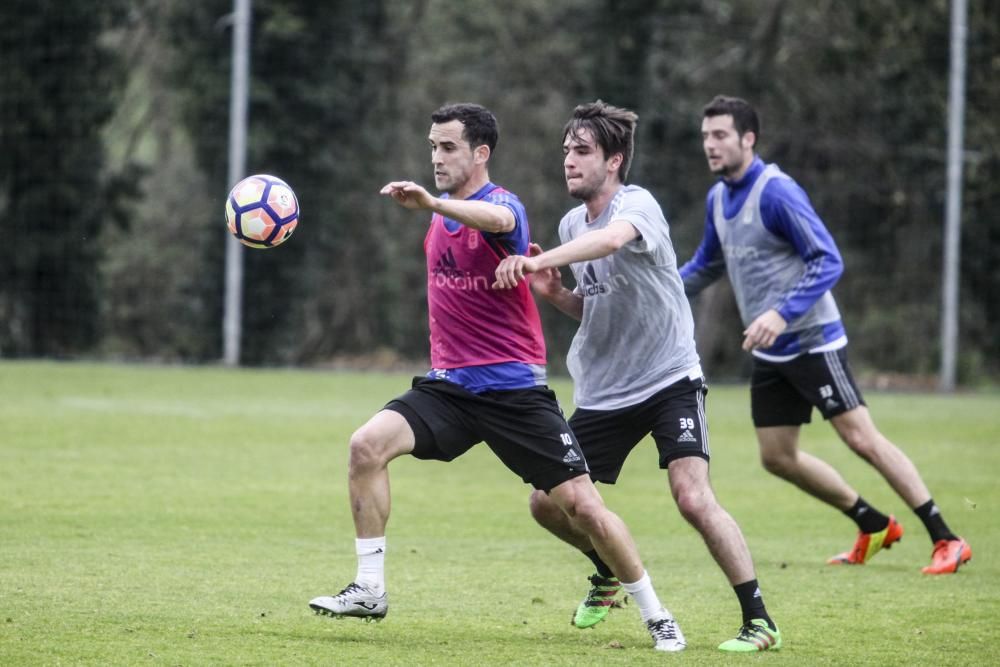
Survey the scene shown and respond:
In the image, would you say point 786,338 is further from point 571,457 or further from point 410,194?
point 410,194

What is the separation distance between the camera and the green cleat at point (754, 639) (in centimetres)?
615

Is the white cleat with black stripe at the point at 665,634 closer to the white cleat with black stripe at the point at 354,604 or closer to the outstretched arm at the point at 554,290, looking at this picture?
the white cleat with black stripe at the point at 354,604

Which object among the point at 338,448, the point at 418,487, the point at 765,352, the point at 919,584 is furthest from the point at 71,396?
the point at 919,584

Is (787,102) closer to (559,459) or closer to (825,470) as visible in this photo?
(825,470)

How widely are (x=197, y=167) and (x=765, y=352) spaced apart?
628 inches

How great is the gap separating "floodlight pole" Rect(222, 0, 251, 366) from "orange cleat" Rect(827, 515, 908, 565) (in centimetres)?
1389

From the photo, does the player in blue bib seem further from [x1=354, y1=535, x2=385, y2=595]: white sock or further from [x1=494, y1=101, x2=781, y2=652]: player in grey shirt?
[x1=354, y1=535, x2=385, y2=595]: white sock

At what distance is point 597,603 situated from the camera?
6855 millimetres

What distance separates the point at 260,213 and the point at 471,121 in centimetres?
115

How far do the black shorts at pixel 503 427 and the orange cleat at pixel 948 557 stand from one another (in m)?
3.08

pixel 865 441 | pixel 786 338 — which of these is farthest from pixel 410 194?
pixel 865 441

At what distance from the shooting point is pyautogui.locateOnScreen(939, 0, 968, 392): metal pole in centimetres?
2059

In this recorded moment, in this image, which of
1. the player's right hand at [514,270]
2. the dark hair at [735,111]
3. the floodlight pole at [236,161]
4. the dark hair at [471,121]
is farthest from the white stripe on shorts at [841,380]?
the floodlight pole at [236,161]

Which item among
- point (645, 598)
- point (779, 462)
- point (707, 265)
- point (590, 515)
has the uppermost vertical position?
point (707, 265)
